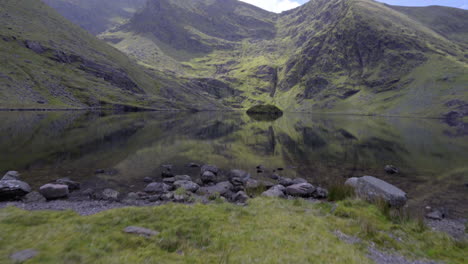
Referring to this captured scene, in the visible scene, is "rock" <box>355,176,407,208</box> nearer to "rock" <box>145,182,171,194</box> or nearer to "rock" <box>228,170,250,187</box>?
"rock" <box>228,170,250,187</box>

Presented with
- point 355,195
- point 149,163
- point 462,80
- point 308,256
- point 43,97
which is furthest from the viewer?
point 462,80

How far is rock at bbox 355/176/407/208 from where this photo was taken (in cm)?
1820

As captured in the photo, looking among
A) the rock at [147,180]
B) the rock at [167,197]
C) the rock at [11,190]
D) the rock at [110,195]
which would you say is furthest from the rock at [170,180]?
the rock at [11,190]

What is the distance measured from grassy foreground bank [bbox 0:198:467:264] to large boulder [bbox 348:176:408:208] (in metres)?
2.27

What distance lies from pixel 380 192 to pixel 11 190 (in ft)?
91.9

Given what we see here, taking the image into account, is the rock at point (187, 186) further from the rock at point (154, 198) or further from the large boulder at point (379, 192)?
the large boulder at point (379, 192)

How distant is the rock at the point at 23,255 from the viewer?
8055mm

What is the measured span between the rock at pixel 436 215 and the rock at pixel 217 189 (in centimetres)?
1620

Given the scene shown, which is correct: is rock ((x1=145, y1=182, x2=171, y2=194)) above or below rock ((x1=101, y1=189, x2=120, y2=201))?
below

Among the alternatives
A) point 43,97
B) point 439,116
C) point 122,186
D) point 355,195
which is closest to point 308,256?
point 355,195

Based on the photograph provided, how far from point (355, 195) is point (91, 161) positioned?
104ft

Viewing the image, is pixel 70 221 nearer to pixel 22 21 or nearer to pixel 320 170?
Answer: pixel 320 170

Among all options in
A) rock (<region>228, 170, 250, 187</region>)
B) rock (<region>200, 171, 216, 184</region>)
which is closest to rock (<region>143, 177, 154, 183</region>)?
rock (<region>200, 171, 216, 184</region>)

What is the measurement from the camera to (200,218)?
1385 centimetres
